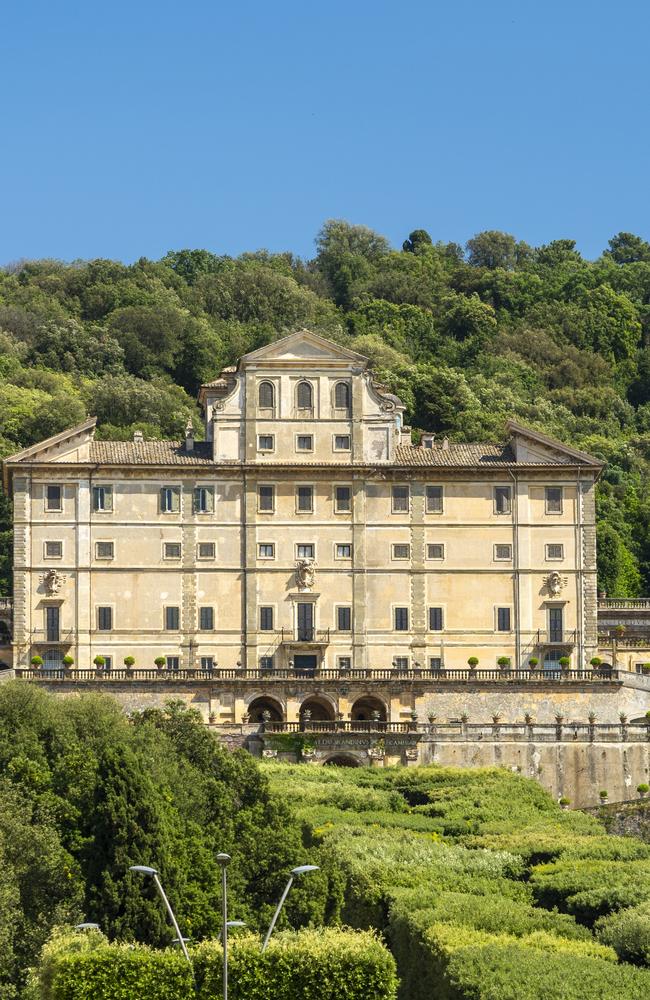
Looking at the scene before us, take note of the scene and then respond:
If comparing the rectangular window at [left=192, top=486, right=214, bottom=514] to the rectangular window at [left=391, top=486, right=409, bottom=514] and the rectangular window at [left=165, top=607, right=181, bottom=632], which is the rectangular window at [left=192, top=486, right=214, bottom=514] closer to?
the rectangular window at [left=165, top=607, right=181, bottom=632]

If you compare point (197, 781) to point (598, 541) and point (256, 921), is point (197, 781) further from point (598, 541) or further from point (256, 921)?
point (598, 541)

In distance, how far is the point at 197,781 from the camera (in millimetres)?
63406

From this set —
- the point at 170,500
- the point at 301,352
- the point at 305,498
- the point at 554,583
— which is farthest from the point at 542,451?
the point at 170,500

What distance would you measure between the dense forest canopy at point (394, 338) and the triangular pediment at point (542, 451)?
20.8 meters

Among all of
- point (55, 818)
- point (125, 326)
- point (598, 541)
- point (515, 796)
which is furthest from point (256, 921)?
Result: point (125, 326)

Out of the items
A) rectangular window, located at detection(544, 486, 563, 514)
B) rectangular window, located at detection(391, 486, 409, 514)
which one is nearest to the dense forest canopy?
rectangular window, located at detection(544, 486, 563, 514)

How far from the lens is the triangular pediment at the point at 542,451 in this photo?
9275 cm

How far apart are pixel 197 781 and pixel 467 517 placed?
3168 cm

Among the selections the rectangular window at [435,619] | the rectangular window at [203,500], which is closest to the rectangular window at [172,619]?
the rectangular window at [203,500]

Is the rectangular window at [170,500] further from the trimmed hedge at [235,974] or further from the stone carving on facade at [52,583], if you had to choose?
the trimmed hedge at [235,974]

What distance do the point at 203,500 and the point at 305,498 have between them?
4.39 m

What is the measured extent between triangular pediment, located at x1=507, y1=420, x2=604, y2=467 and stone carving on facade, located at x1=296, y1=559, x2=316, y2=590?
33.4 ft

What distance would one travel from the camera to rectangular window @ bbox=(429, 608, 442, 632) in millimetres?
91375

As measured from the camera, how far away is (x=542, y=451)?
3669 inches
